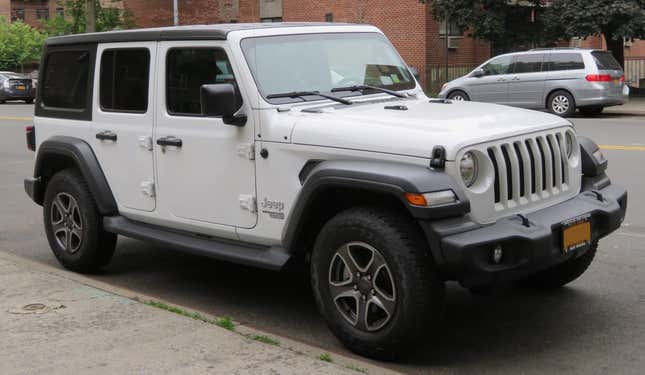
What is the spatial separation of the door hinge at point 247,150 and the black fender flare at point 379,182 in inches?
18.2

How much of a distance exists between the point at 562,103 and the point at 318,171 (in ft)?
60.0

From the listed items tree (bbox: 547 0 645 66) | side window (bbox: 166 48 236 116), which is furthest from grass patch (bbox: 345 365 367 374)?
tree (bbox: 547 0 645 66)

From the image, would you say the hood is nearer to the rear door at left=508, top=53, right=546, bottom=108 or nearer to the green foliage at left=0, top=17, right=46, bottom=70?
the rear door at left=508, top=53, right=546, bottom=108

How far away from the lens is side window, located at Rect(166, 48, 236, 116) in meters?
5.83

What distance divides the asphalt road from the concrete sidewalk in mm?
613

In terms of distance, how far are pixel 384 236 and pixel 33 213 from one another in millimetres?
6650

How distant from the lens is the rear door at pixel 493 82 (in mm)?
23109

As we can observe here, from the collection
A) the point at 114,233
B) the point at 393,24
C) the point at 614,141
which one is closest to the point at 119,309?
the point at 114,233

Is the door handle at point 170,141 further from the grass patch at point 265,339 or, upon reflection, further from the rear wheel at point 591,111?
the rear wheel at point 591,111

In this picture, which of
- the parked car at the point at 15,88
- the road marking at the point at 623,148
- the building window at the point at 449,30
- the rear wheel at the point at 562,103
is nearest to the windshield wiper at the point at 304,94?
the road marking at the point at 623,148

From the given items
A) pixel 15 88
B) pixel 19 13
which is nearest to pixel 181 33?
pixel 15 88

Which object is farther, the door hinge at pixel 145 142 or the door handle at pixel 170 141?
the door hinge at pixel 145 142

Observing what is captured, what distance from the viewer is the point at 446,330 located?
5.50 m

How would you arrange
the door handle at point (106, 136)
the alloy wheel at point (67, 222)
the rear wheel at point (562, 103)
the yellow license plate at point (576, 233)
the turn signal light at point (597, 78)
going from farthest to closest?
the rear wheel at point (562, 103), the turn signal light at point (597, 78), the alloy wheel at point (67, 222), the door handle at point (106, 136), the yellow license plate at point (576, 233)
